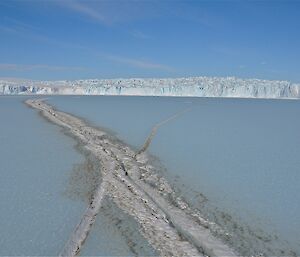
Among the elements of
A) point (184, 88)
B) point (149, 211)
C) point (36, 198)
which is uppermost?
point (184, 88)

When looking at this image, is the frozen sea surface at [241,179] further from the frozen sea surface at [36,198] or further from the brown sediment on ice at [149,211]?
the frozen sea surface at [36,198]

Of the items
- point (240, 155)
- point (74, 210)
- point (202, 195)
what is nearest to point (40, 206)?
point (74, 210)

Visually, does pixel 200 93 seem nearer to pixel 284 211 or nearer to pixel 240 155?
pixel 240 155

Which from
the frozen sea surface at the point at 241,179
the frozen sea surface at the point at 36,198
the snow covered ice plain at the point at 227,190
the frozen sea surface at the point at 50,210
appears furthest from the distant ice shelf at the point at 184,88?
the frozen sea surface at the point at 50,210

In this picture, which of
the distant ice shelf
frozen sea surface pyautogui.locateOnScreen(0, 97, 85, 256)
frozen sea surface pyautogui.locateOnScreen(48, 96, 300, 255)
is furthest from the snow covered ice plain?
the distant ice shelf

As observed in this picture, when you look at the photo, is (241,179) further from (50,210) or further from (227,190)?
(50,210)

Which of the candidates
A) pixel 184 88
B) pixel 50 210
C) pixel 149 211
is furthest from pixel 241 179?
pixel 184 88
